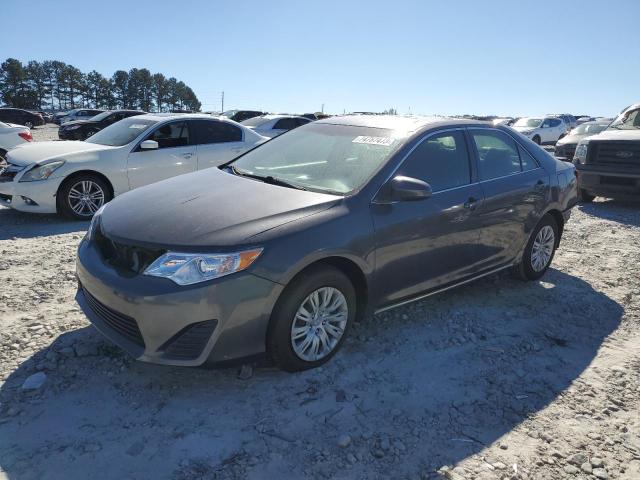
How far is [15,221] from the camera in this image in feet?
22.3

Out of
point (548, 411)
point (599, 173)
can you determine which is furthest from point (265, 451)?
point (599, 173)

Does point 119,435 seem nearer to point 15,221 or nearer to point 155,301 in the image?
point 155,301

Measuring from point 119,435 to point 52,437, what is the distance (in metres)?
0.33

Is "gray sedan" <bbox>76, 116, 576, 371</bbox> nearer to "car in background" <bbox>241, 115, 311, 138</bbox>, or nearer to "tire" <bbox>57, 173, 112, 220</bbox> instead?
"tire" <bbox>57, 173, 112, 220</bbox>

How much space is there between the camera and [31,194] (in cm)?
654

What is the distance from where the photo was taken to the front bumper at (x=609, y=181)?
8719mm

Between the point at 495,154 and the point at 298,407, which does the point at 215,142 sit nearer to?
the point at 495,154

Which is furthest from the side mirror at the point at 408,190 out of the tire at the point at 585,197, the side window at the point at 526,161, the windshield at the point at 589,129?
the windshield at the point at 589,129

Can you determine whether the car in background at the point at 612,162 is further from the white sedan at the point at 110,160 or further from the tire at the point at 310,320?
the tire at the point at 310,320

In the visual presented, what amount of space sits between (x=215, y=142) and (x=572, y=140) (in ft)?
36.5

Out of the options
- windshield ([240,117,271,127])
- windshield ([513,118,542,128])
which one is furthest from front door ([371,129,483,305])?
windshield ([513,118,542,128])

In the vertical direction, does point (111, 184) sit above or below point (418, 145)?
below

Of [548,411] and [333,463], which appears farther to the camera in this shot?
[548,411]

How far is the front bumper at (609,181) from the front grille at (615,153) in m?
0.14
